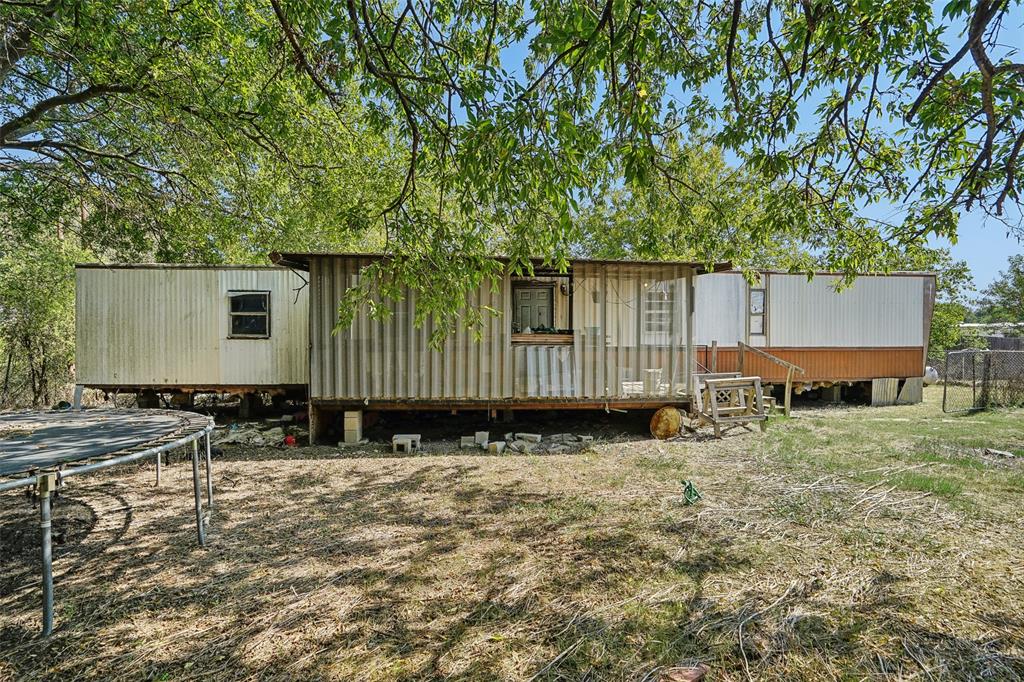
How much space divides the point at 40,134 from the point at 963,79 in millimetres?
11847

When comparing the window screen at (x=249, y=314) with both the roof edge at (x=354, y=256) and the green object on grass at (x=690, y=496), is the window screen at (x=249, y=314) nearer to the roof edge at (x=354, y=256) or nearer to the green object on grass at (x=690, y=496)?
the roof edge at (x=354, y=256)

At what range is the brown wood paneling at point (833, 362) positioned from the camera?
1064cm

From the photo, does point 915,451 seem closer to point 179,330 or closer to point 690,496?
point 690,496

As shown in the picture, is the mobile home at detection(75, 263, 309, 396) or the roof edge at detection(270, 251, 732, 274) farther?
the mobile home at detection(75, 263, 309, 396)

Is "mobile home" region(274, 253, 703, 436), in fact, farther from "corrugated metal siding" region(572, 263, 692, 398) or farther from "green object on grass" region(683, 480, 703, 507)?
"green object on grass" region(683, 480, 703, 507)

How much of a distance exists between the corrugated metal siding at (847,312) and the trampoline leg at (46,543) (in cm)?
1240

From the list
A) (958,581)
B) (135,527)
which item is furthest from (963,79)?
(135,527)

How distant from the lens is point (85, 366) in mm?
7832

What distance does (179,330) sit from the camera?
26.3 ft

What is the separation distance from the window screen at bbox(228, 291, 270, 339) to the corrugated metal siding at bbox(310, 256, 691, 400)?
2170 mm

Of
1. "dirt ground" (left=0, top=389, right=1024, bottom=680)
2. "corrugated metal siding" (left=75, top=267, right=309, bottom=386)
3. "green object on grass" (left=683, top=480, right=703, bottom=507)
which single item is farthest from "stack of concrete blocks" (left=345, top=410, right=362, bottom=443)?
"green object on grass" (left=683, top=480, right=703, bottom=507)

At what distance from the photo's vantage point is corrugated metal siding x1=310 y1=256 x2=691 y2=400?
22.3 feet

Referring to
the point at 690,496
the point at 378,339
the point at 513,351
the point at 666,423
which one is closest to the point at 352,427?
the point at 378,339

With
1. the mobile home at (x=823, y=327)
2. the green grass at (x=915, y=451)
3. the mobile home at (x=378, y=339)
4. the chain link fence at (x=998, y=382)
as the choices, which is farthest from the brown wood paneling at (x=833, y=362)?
the mobile home at (x=378, y=339)
